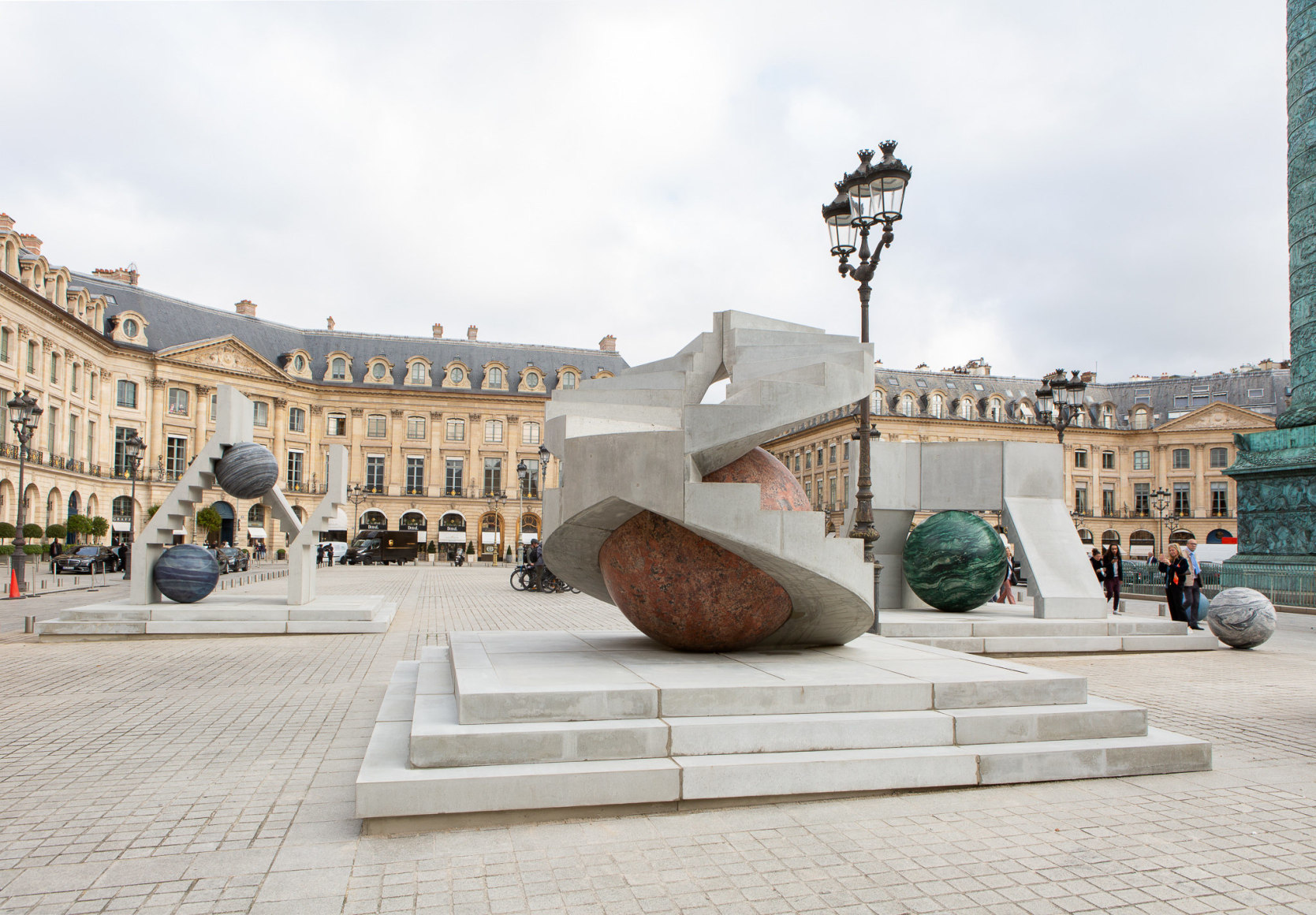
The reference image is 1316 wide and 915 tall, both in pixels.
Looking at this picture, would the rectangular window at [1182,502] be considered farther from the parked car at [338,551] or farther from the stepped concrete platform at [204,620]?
the stepped concrete platform at [204,620]

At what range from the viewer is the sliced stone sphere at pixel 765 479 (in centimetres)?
777

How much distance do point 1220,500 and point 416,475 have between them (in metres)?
69.5

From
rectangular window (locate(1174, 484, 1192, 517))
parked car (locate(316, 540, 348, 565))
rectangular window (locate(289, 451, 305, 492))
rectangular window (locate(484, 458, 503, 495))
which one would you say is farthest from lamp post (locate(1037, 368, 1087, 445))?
rectangular window (locate(289, 451, 305, 492))

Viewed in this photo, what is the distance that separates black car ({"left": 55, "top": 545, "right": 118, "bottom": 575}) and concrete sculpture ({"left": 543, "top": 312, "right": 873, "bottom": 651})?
3626cm

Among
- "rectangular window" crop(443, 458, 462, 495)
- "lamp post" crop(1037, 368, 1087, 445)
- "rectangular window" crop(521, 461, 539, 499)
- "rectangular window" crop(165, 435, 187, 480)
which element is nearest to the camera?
"lamp post" crop(1037, 368, 1087, 445)

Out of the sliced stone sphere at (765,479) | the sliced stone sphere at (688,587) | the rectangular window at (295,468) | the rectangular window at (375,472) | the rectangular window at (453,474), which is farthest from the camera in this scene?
the rectangular window at (453,474)

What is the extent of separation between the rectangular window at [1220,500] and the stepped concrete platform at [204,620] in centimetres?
8026

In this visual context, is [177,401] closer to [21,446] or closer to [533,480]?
[533,480]

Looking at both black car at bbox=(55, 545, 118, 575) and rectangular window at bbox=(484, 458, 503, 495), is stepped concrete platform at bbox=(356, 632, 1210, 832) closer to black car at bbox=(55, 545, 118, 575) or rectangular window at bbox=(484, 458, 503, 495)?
black car at bbox=(55, 545, 118, 575)

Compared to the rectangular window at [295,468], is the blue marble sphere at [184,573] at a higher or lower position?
lower

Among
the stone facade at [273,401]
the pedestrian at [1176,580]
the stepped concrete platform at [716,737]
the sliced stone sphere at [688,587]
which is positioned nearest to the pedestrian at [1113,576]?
the pedestrian at [1176,580]

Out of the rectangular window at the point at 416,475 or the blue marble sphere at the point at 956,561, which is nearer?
the blue marble sphere at the point at 956,561

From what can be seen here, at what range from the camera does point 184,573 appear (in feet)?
50.2

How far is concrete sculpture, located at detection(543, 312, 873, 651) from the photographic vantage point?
6.96 metres
